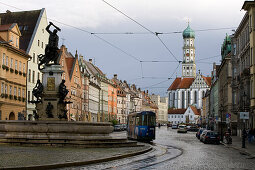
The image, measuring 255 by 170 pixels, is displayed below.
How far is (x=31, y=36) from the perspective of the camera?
2621 inches

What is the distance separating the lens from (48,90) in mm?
28828

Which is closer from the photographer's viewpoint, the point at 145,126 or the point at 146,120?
the point at 145,126

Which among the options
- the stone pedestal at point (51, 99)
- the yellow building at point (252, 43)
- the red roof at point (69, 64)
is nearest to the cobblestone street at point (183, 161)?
the stone pedestal at point (51, 99)

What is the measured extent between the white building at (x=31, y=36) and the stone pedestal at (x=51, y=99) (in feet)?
117

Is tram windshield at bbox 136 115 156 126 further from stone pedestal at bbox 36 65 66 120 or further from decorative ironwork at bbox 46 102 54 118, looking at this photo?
decorative ironwork at bbox 46 102 54 118

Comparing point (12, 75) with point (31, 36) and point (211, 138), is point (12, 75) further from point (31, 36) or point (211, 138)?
point (211, 138)

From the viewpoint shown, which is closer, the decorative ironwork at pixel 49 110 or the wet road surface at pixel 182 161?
the wet road surface at pixel 182 161

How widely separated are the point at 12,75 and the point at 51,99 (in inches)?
1194

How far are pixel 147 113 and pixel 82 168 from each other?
91.5 feet

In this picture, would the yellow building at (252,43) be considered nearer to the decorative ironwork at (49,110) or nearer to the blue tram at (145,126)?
the blue tram at (145,126)

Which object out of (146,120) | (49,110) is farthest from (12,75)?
(49,110)

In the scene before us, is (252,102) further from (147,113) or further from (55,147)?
(55,147)

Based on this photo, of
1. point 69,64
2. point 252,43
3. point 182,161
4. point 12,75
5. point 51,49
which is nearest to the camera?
point 182,161

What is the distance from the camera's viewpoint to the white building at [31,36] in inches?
2564
